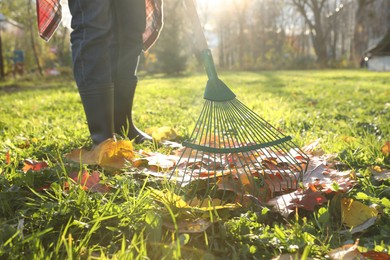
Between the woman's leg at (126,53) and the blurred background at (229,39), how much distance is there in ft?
1.42

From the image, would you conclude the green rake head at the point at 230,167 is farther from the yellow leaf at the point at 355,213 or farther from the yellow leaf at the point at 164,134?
the yellow leaf at the point at 164,134

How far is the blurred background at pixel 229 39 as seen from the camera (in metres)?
13.5

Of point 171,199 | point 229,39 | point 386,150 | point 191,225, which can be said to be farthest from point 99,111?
point 229,39

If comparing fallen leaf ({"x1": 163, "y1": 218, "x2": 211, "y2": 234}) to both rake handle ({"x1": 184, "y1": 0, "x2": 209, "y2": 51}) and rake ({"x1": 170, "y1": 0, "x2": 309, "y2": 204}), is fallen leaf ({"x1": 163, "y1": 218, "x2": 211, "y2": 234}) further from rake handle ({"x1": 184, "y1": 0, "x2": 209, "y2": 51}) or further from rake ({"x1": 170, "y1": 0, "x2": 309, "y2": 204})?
rake handle ({"x1": 184, "y1": 0, "x2": 209, "y2": 51})

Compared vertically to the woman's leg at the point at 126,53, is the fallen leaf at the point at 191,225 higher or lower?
lower

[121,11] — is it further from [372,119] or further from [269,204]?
[372,119]

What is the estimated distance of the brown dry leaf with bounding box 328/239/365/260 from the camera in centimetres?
100

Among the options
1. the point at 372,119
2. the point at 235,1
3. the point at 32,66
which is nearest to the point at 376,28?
the point at 235,1

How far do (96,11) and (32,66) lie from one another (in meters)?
13.6

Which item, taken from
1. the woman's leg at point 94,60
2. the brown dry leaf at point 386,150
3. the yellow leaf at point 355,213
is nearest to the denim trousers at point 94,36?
the woman's leg at point 94,60

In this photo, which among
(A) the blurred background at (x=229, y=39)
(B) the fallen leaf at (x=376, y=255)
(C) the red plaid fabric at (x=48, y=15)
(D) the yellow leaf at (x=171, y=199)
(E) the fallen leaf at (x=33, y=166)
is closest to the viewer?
(B) the fallen leaf at (x=376, y=255)

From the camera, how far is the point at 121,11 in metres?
2.14

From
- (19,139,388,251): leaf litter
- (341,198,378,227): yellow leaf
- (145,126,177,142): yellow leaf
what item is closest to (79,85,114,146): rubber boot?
(19,139,388,251): leaf litter

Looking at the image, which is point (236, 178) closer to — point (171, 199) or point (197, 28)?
point (171, 199)
